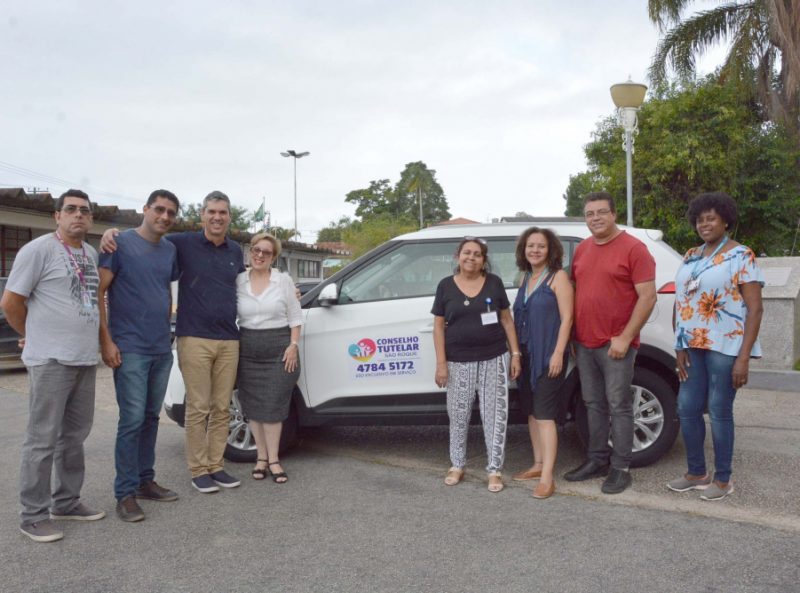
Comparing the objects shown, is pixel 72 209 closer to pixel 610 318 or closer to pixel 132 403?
pixel 132 403

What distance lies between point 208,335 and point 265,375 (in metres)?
0.51

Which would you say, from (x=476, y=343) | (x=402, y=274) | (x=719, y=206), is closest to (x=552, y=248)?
(x=476, y=343)

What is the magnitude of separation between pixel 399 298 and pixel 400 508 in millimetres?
1486

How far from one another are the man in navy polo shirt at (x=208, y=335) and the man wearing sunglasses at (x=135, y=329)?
0.65ft

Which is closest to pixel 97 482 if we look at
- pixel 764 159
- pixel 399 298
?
pixel 399 298

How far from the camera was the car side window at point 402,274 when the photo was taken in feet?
16.5

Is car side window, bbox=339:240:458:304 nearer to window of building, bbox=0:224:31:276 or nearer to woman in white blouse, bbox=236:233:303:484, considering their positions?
woman in white blouse, bbox=236:233:303:484

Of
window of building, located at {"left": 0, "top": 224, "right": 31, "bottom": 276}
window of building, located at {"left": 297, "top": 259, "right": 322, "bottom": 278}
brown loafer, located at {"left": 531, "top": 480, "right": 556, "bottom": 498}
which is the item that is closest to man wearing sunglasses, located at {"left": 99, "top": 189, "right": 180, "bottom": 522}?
brown loafer, located at {"left": 531, "top": 480, "right": 556, "bottom": 498}

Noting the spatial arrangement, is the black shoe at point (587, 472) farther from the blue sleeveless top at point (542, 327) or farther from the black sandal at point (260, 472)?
the black sandal at point (260, 472)

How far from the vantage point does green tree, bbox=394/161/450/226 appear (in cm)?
9050

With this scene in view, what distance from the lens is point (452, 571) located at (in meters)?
3.28

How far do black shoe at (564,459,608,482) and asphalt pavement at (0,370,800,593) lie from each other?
0.06 metres

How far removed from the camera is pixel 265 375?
4.77 m

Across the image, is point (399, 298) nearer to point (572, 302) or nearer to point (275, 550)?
point (572, 302)
